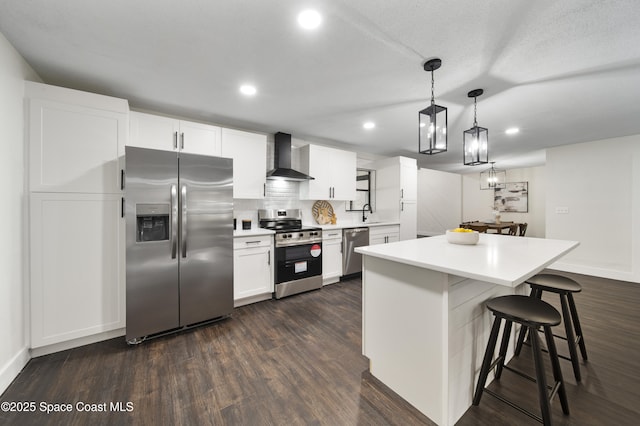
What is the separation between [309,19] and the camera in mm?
1516

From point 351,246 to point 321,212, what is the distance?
85cm

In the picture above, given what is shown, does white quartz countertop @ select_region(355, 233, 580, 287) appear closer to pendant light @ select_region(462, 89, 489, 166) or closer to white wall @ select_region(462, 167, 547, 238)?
pendant light @ select_region(462, 89, 489, 166)

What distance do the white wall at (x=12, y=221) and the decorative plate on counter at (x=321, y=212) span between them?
3.38 m

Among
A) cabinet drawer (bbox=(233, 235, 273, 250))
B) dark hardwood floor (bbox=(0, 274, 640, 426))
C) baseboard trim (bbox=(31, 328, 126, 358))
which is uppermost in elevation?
cabinet drawer (bbox=(233, 235, 273, 250))

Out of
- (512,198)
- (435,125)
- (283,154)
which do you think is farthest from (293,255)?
(512,198)

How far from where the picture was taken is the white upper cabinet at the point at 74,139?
197 cm

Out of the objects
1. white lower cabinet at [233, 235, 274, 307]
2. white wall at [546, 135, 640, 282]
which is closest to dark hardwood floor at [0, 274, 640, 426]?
white lower cabinet at [233, 235, 274, 307]

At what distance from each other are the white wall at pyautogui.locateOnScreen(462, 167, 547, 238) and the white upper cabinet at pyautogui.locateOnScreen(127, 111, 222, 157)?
8022 mm

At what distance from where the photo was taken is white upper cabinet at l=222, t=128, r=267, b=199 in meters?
3.18

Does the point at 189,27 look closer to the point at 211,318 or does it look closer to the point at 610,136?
the point at 211,318

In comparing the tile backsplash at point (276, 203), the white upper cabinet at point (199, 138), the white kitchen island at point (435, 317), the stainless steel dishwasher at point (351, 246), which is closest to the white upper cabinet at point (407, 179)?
the stainless steel dishwasher at point (351, 246)

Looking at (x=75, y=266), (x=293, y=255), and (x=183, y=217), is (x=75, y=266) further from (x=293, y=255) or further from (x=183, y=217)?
(x=293, y=255)

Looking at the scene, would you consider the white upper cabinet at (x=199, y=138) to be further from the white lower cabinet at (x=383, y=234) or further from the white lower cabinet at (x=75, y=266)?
the white lower cabinet at (x=383, y=234)

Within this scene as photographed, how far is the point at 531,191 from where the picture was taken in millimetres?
7035
